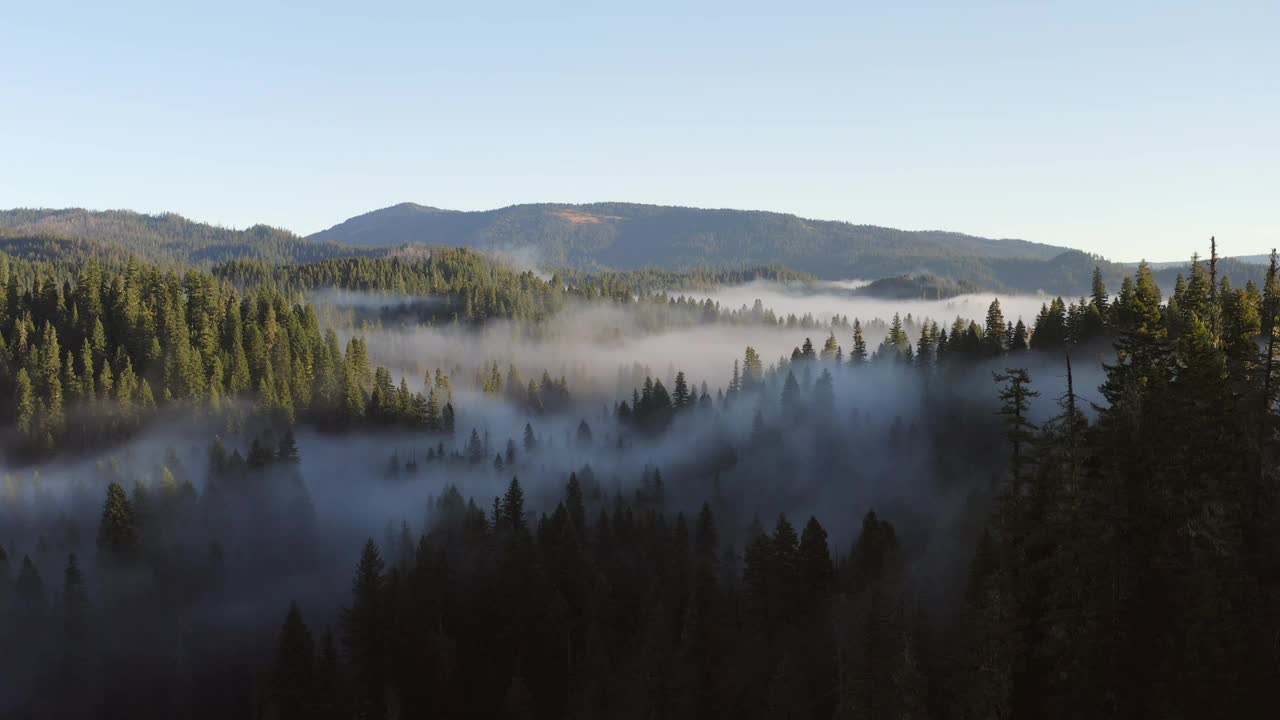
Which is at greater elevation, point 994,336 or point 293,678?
point 994,336

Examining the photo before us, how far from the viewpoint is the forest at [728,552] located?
4800 centimetres

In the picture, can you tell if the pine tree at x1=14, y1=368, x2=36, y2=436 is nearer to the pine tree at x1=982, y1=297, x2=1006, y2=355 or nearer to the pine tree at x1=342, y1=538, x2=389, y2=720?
the pine tree at x1=342, y1=538, x2=389, y2=720

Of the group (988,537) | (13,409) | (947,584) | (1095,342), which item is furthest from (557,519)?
(13,409)

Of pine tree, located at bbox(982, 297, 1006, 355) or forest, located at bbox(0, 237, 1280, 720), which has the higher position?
pine tree, located at bbox(982, 297, 1006, 355)

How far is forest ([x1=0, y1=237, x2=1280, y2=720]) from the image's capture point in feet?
157

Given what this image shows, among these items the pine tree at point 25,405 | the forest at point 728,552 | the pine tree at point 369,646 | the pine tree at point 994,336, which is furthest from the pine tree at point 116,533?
the pine tree at point 994,336

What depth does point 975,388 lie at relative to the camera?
15575 cm

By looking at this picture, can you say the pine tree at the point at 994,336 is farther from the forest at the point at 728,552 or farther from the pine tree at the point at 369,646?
the pine tree at the point at 369,646

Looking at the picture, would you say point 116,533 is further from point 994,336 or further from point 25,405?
point 994,336

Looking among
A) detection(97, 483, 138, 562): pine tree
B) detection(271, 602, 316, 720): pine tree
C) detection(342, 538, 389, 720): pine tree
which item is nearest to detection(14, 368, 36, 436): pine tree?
detection(97, 483, 138, 562): pine tree

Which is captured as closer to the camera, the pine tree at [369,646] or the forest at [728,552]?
the forest at [728,552]

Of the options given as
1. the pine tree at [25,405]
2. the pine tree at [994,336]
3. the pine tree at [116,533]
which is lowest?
the pine tree at [116,533]

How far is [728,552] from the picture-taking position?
112875 millimetres

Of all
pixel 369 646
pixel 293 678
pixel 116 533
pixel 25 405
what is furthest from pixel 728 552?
pixel 25 405
